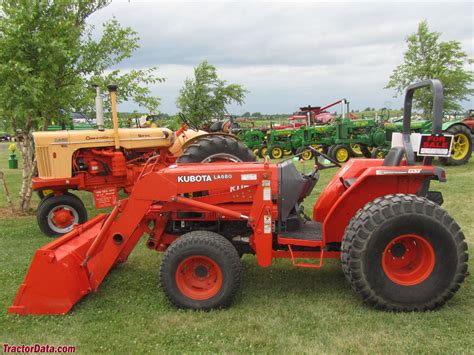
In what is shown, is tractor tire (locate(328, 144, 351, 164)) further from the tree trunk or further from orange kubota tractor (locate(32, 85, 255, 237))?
the tree trunk

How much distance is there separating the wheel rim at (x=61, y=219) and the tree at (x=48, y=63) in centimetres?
154

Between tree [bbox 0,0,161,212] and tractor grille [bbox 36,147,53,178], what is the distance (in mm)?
679

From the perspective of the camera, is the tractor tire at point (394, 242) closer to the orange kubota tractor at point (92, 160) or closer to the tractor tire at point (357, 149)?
the orange kubota tractor at point (92, 160)

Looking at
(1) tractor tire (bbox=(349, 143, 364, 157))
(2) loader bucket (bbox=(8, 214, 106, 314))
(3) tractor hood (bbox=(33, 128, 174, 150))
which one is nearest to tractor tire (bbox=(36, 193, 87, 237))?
(3) tractor hood (bbox=(33, 128, 174, 150))

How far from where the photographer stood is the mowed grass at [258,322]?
322 cm

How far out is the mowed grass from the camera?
3217mm

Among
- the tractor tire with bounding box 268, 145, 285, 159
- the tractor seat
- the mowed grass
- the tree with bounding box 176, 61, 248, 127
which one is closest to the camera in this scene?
the mowed grass

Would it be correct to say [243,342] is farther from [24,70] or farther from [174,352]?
[24,70]

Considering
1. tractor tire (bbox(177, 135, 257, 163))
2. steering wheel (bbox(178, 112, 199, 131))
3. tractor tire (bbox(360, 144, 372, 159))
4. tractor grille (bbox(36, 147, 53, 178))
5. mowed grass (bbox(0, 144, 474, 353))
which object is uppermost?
steering wheel (bbox(178, 112, 199, 131))

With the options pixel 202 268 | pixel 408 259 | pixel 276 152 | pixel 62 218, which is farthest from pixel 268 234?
pixel 276 152

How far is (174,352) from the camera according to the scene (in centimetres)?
317

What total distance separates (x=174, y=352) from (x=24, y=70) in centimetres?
557

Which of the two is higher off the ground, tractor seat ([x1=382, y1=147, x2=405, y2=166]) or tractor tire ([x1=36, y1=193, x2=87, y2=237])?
tractor seat ([x1=382, y1=147, x2=405, y2=166])

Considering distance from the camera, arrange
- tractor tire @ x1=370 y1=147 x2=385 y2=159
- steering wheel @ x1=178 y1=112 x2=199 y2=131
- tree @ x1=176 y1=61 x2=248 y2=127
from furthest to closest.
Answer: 1. tree @ x1=176 y1=61 x2=248 y2=127
2. tractor tire @ x1=370 y1=147 x2=385 y2=159
3. steering wheel @ x1=178 y1=112 x2=199 y2=131
